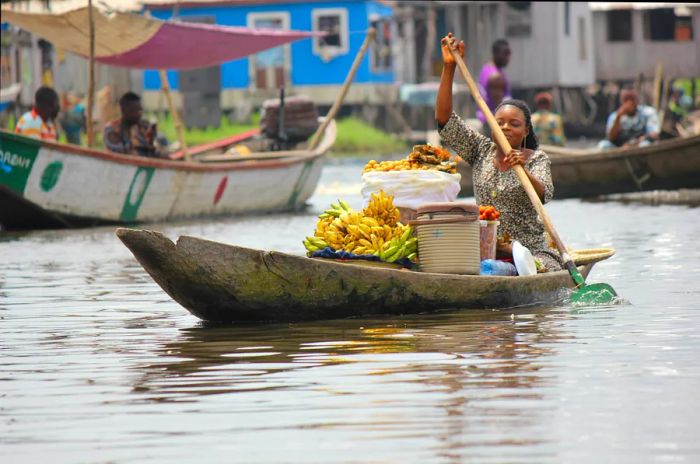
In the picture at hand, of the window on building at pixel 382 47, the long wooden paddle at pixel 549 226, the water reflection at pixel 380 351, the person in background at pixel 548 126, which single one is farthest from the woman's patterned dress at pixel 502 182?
the window on building at pixel 382 47

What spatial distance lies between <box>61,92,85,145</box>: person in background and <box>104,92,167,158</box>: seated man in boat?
8.98 metres

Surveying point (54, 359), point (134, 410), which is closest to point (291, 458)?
point (134, 410)

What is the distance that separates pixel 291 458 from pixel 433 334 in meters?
3.06

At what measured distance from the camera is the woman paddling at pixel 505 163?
9.34 m

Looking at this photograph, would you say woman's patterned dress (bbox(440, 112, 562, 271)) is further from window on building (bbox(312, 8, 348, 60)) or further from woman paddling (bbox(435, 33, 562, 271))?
window on building (bbox(312, 8, 348, 60))

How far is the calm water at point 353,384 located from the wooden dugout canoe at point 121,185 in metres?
5.73

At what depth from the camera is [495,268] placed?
30.5ft

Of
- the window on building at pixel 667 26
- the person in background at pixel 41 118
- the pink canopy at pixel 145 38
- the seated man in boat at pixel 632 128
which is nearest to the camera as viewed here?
the person in background at pixel 41 118

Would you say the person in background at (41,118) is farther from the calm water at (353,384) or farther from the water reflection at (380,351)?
the water reflection at (380,351)

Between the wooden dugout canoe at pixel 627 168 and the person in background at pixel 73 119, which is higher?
the person in background at pixel 73 119

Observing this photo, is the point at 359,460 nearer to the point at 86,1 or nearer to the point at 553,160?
the point at 86,1

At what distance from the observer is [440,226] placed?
8.89m

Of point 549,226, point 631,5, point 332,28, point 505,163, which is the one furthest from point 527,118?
point 631,5

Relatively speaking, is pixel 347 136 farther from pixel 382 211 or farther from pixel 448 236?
pixel 448 236
